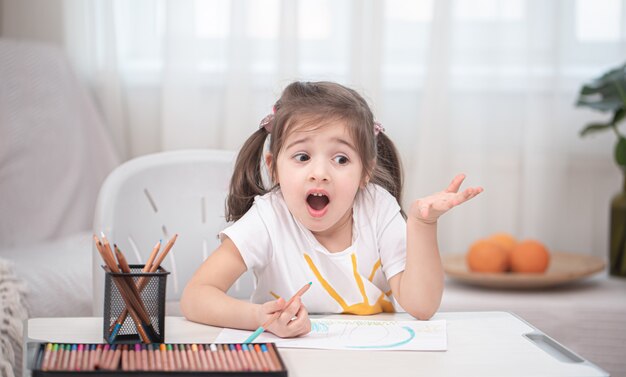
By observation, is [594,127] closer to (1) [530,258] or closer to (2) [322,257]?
(1) [530,258]

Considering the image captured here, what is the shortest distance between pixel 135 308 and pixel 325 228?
0.37 metres

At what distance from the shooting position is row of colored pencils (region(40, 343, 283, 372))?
2.41 ft

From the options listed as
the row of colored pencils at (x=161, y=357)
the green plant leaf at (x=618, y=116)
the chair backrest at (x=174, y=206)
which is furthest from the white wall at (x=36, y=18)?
the row of colored pencils at (x=161, y=357)

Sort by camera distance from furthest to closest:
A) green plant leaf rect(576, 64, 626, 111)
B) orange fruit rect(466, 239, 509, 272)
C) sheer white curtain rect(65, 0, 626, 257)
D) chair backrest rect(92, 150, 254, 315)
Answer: sheer white curtain rect(65, 0, 626, 257) < green plant leaf rect(576, 64, 626, 111) < orange fruit rect(466, 239, 509, 272) < chair backrest rect(92, 150, 254, 315)

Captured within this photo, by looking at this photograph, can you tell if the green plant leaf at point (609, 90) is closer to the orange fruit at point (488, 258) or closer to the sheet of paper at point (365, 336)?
the orange fruit at point (488, 258)

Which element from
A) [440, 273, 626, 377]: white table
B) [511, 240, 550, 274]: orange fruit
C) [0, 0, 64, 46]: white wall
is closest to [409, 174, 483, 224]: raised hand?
[440, 273, 626, 377]: white table

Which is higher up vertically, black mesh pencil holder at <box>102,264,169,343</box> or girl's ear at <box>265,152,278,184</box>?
girl's ear at <box>265,152,278,184</box>

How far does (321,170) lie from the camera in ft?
3.77

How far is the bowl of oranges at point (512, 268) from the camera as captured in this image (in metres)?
2.01

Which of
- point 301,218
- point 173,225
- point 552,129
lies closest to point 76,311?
point 173,225

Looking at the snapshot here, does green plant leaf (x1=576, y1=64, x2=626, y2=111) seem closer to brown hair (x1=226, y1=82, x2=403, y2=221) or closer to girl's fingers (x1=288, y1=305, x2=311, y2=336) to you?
brown hair (x1=226, y1=82, x2=403, y2=221)

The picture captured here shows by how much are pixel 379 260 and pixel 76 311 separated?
2.72 ft

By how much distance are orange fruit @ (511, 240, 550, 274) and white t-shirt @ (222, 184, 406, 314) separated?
2.81 feet

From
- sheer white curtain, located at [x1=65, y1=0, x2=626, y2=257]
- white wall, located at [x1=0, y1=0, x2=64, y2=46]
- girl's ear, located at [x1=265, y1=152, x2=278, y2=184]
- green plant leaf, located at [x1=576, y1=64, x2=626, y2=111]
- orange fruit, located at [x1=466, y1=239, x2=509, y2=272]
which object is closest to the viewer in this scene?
girl's ear, located at [x1=265, y1=152, x2=278, y2=184]
